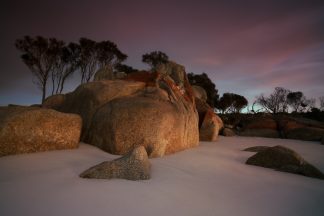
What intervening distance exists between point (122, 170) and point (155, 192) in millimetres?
741

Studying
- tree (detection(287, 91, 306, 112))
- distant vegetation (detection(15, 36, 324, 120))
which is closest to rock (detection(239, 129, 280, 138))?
distant vegetation (detection(15, 36, 324, 120))

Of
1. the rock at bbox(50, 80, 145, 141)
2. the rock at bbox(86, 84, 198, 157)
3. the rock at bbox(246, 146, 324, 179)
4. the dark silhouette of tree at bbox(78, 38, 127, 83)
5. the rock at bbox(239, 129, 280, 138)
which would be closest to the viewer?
the rock at bbox(246, 146, 324, 179)

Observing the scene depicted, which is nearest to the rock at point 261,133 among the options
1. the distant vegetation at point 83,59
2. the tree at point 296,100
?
the distant vegetation at point 83,59

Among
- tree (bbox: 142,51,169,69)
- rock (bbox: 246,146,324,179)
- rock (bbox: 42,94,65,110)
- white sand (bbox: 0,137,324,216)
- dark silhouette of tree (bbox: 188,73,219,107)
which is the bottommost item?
white sand (bbox: 0,137,324,216)

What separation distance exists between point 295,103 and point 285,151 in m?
47.3

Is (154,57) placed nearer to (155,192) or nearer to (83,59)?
(83,59)

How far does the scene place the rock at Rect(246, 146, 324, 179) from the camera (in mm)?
→ 4816

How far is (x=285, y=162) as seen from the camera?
17.0 ft

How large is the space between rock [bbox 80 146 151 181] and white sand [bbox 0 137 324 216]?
16 cm

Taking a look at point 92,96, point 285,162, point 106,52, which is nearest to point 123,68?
point 106,52

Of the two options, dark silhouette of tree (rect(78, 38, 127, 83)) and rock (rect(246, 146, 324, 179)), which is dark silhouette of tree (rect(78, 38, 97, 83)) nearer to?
dark silhouette of tree (rect(78, 38, 127, 83))

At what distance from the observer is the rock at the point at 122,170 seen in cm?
363

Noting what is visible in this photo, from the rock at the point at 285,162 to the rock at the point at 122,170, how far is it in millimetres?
3006

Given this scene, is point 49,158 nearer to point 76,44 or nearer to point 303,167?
point 303,167
